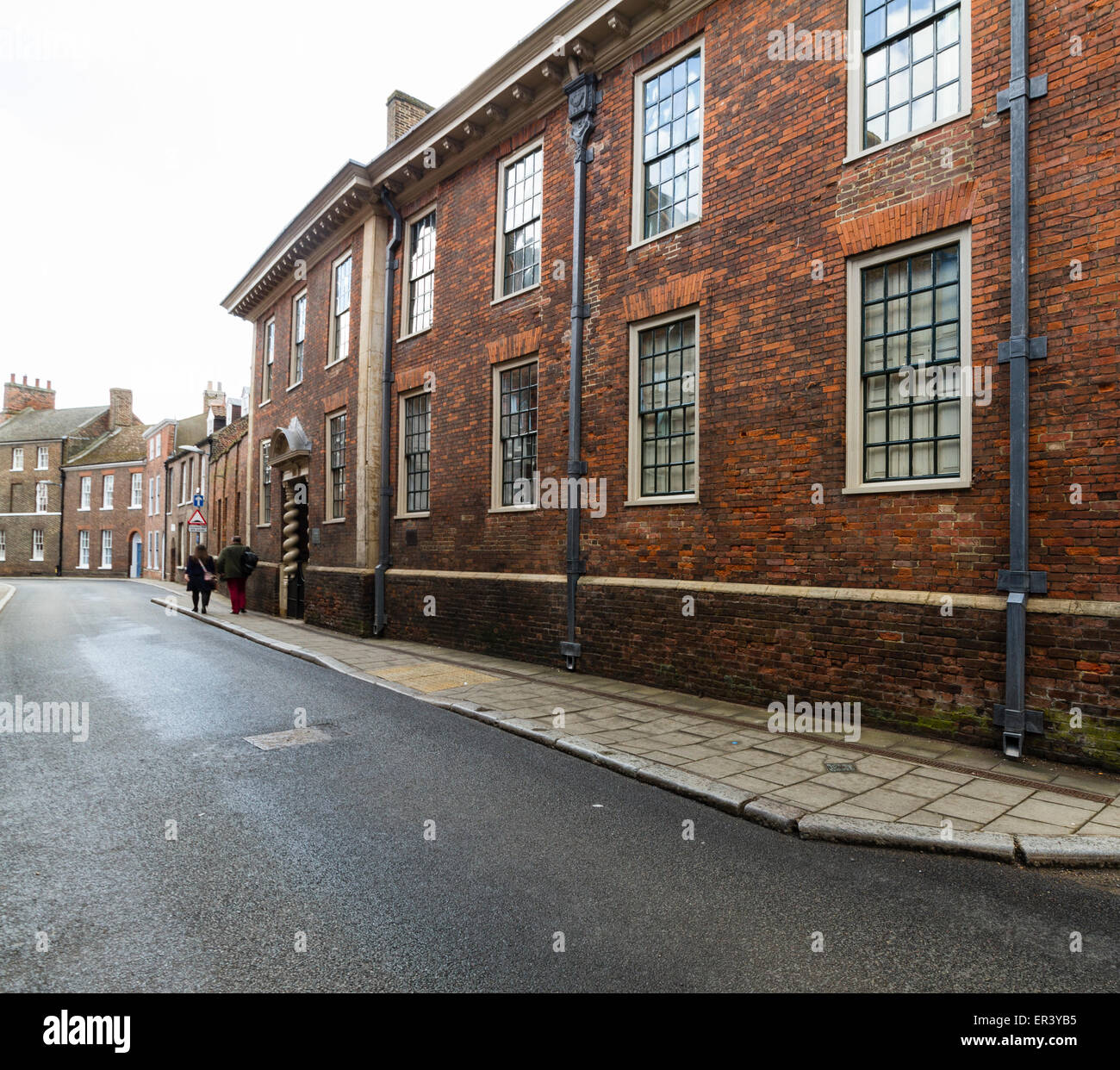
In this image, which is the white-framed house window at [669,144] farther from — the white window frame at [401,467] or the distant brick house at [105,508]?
the distant brick house at [105,508]

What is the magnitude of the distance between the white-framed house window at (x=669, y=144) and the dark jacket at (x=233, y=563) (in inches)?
565

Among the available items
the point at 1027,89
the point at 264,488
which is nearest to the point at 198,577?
the point at 264,488

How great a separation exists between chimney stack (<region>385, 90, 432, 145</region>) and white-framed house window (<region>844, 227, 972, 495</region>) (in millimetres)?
12694

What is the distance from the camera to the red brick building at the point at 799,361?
5812 millimetres

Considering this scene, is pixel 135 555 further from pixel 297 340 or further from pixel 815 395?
pixel 815 395

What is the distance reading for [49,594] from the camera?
27.7 meters

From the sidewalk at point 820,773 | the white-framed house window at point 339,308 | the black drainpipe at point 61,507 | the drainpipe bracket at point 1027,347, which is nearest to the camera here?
the sidewalk at point 820,773

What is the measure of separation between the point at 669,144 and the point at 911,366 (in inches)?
179

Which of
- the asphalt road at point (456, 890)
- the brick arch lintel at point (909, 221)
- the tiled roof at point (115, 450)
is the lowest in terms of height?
the asphalt road at point (456, 890)

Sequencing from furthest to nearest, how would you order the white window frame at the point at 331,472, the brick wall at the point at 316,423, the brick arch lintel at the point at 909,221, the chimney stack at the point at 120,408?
the chimney stack at the point at 120,408, the white window frame at the point at 331,472, the brick wall at the point at 316,423, the brick arch lintel at the point at 909,221

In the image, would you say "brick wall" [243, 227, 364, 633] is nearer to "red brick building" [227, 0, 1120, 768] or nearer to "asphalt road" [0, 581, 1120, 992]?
"red brick building" [227, 0, 1120, 768]

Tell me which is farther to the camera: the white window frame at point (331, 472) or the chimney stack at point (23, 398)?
the chimney stack at point (23, 398)

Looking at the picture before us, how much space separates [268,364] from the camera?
2141 centimetres

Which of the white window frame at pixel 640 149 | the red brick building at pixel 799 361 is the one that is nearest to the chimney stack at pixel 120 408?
the red brick building at pixel 799 361
